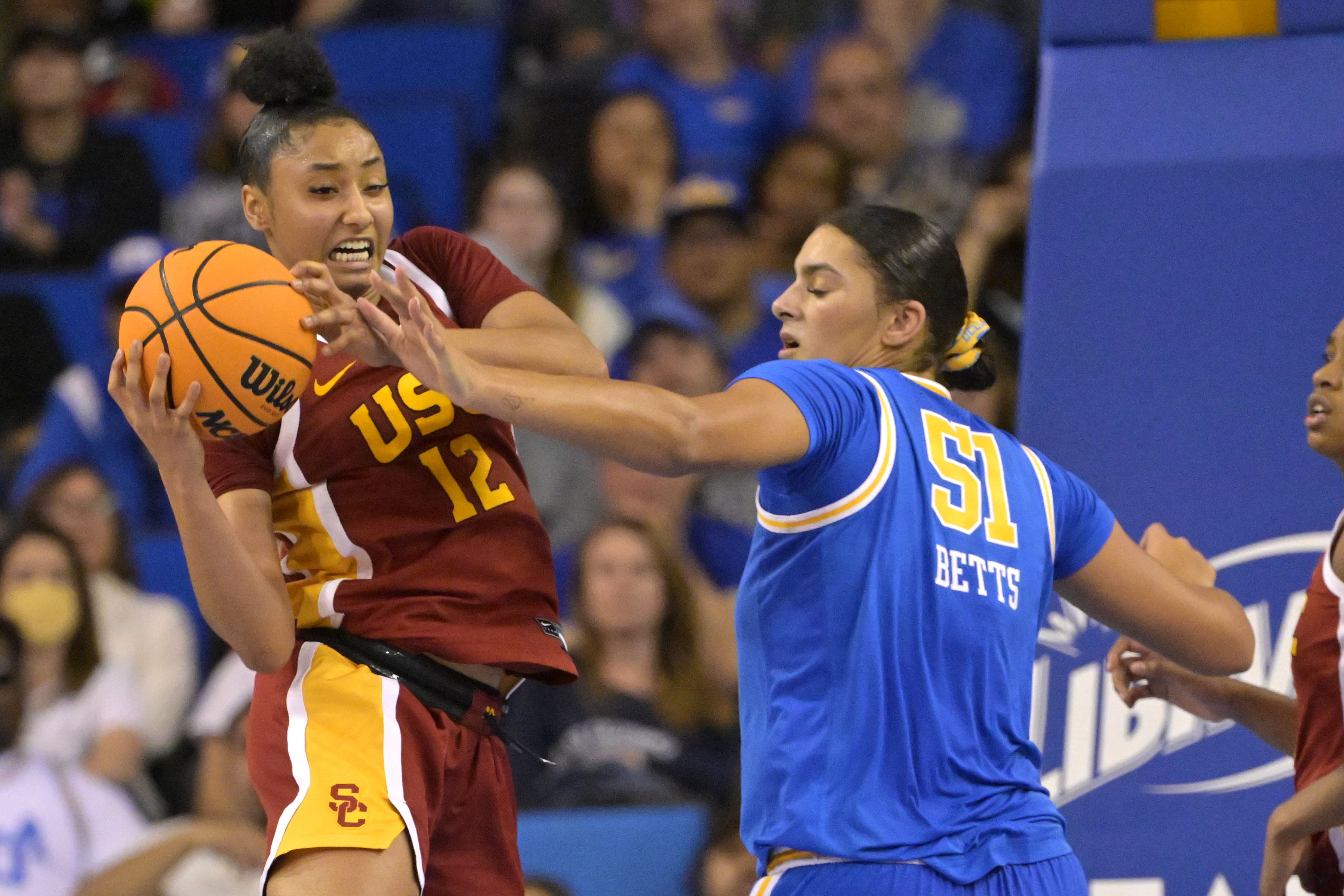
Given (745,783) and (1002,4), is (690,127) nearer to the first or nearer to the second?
(1002,4)

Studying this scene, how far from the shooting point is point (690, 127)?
8414 mm

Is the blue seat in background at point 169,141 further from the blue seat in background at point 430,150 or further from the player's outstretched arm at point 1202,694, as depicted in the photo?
the player's outstretched arm at point 1202,694

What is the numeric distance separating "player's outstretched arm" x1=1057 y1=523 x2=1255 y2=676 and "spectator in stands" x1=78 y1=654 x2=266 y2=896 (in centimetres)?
357

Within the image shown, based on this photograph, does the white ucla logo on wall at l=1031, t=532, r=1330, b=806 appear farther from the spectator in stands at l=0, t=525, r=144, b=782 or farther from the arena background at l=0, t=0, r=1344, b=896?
the spectator in stands at l=0, t=525, r=144, b=782

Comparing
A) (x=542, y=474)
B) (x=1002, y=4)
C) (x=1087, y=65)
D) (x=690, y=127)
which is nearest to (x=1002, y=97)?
(x=1002, y=4)

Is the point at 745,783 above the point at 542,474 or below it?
above

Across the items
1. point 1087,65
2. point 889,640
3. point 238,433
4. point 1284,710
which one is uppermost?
point 1087,65

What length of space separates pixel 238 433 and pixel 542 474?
4.08m

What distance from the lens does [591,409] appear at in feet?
8.16

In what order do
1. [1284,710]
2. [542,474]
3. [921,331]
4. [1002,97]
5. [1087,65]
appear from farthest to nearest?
1. [1002,97]
2. [542,474]
3. [1087,65]
4. [1284,710]
5. [921,331]

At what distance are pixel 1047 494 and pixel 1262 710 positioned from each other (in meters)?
0.94

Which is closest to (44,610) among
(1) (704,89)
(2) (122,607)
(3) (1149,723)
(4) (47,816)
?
(2) (122,607)

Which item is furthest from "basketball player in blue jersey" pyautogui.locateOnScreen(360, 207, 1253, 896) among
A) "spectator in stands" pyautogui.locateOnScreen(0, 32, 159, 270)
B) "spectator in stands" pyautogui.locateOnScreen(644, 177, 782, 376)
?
"spectator in stands" pyautogui.locateOnScreen(0, 32, 159, 270)

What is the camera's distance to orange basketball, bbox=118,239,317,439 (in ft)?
9.12
